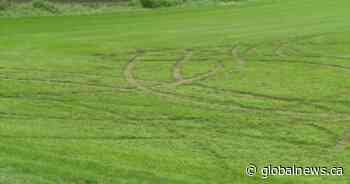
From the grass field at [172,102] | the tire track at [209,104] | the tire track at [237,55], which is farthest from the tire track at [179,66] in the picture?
the tire track at [237,55]

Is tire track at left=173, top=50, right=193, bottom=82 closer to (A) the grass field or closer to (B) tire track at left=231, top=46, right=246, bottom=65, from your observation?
(A) the grass field

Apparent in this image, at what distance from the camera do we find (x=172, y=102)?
17.9 metres

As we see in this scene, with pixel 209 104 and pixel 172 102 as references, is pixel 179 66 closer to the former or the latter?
pixel 172 102

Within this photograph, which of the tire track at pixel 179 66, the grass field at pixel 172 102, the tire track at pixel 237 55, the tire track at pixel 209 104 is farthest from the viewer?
the tire track at pixel 237 55

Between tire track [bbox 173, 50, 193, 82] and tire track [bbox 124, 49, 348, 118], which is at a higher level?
tire track [bbox 173, 50, 193, 82]

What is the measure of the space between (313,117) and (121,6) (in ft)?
84.1

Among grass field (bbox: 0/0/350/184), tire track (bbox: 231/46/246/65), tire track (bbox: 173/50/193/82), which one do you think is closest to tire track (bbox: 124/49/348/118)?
grass field (bbox: 0/0/350/184)

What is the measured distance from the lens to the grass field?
12.8 meters

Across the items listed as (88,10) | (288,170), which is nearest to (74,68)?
(288,170)

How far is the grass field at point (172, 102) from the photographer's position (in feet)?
41.9

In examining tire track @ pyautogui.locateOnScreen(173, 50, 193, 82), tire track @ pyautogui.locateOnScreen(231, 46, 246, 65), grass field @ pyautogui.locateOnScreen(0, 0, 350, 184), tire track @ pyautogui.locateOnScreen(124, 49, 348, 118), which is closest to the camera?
grass field @ pyautogui.locateOnScreen(0, 0, 350, 184)

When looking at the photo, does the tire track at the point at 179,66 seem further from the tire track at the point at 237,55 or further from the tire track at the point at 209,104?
the tire track at the point at 237,55

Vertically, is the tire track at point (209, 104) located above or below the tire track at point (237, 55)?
below

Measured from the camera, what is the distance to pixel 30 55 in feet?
81.4
